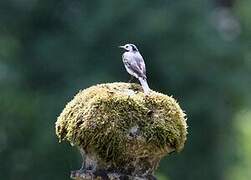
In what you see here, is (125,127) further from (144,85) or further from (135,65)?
(135,65)

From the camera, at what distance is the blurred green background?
61.2 ft

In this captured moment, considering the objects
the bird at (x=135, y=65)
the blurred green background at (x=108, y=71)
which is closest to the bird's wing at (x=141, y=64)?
the bird at (x=135, y=65)

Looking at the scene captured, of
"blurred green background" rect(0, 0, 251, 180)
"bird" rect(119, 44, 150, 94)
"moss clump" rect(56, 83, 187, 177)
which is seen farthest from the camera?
"blurred green background" rect(0, 0, 251, 180)

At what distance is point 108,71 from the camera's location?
61.2 ft

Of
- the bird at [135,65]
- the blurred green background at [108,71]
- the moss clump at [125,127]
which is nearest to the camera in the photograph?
the moss clump at [125,127]

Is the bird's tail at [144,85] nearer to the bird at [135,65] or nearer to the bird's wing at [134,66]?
the bird at [135,65]

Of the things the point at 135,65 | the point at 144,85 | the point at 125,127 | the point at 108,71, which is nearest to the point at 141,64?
the point at 135,65

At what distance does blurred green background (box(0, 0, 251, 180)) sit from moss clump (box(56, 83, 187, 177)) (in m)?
12.7

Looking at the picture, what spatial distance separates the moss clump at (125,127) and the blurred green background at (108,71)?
1272 centimetres

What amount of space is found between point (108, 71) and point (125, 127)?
1368 centimetres

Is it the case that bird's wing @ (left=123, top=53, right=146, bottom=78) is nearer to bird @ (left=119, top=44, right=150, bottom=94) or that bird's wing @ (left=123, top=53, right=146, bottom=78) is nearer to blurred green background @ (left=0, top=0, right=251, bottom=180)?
bird @ (left=119, top=44, right=150, bottom=94)

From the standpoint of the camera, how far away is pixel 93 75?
18500 millimetres

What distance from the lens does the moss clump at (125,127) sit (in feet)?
16.2

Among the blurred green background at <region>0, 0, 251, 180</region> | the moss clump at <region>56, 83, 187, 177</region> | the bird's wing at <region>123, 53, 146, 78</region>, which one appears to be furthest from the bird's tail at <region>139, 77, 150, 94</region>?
the blurred green background at <region>0, 0, 251, 180</region>
